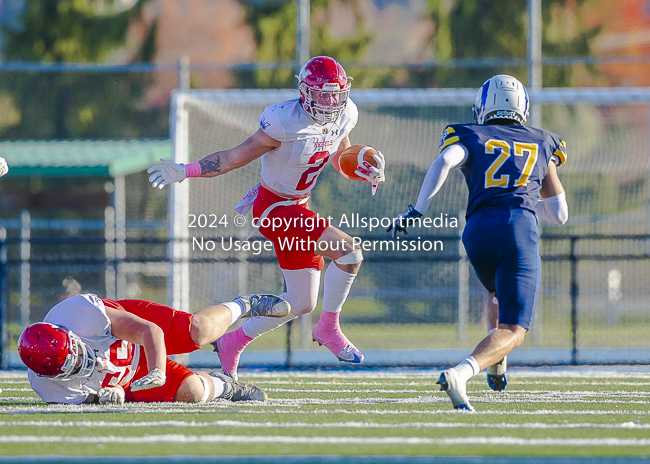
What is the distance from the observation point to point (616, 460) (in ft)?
10.9

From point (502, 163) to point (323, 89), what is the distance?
1336 mm

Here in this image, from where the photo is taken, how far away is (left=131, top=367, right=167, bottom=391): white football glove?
4.39 meters

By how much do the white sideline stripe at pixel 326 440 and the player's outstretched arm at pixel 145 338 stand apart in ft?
2.06

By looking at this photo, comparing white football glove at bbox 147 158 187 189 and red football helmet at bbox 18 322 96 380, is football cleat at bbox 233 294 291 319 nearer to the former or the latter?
white football glove at bbox 147 158 187 189

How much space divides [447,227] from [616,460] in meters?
10.6

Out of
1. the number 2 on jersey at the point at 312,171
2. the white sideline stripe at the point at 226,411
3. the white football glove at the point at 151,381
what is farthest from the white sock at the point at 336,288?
the white football glove at the point at 151,381

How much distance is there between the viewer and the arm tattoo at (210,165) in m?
5.53


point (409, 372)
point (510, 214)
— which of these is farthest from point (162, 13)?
point (510, 214)

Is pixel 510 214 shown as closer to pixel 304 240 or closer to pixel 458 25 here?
pixel 304 240

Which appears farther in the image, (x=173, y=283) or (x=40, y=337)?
(x=173, y=283)

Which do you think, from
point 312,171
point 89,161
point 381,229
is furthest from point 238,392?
point 89,161

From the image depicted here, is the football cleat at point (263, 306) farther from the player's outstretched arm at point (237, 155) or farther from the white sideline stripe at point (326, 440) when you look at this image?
the white sideline stripe at point (326, 440)

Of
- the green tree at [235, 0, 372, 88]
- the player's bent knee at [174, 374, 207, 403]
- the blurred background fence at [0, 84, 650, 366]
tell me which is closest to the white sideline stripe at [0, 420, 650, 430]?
the player's bent knee at [174, 374, 207, 403]

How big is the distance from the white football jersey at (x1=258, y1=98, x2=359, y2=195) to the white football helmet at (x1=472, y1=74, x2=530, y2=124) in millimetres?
1114
